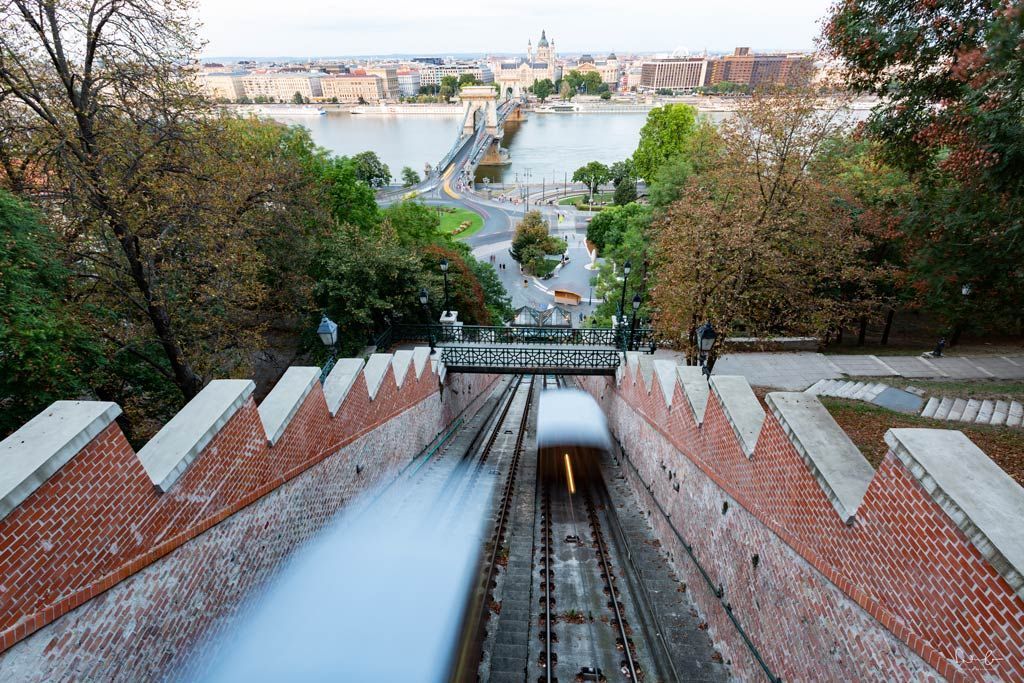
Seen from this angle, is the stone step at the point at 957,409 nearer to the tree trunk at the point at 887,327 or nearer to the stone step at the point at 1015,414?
the stone step at the point at 1015,414

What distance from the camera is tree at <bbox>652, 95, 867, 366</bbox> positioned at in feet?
37.6

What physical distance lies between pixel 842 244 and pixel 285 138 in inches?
860

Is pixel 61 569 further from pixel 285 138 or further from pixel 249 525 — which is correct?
pixel 285 138

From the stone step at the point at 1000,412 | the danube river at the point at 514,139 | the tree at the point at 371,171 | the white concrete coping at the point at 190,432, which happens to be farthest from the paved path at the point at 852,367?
the danube river at the point at 514,139

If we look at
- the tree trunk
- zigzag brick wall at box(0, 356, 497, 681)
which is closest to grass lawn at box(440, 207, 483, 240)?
the tree trunk

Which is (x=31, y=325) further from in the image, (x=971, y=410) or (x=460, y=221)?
(x=460, y=221)

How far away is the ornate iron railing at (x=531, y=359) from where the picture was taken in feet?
49.1

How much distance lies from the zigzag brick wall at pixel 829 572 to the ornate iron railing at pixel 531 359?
6739 mm

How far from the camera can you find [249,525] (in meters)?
5.53

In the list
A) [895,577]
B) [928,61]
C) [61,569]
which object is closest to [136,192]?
[61,569]

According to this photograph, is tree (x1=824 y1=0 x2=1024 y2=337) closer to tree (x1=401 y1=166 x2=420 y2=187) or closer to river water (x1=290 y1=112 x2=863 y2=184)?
tree (x1=401 y1=166 x2=420 y2=187)

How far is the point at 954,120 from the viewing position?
754cm

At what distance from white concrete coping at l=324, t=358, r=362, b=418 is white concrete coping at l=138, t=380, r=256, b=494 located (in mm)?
2175

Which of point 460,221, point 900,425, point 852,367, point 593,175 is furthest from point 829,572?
point 593,175
